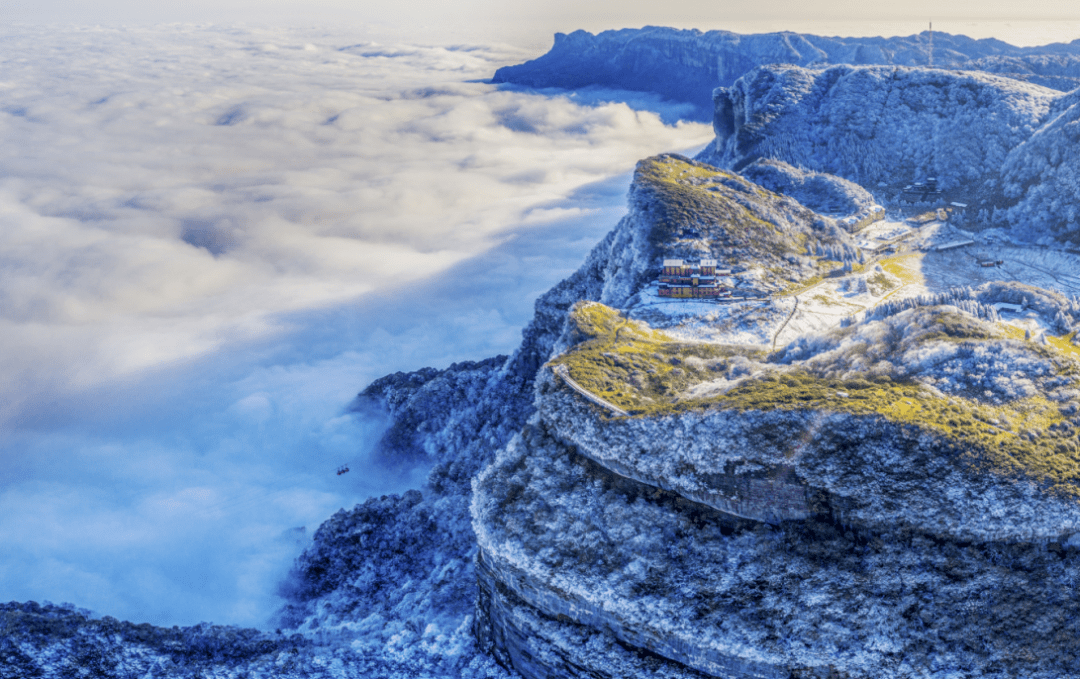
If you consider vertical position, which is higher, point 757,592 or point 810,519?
point 810,519

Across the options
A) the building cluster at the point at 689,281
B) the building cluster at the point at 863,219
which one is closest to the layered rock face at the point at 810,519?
the building cluster at the point at 689,281

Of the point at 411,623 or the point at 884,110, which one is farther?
the point at 884,110

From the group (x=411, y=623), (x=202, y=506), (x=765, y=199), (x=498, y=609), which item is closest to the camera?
(x=498, y=609)

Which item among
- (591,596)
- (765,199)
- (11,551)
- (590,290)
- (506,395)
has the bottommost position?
(11,551)

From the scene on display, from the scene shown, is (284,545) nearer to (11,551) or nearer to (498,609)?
(11,551)

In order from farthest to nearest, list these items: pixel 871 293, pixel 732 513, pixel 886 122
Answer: pixel 886 122, pixel 871 293, pixel 732 513

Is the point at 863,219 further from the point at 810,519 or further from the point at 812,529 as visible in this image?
the point at 812,529

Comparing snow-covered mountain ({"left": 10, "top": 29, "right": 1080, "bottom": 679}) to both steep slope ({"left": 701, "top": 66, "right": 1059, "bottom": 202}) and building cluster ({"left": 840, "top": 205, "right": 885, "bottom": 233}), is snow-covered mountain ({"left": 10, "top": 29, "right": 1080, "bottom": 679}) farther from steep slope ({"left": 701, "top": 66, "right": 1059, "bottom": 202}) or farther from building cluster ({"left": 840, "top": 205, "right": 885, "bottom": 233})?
steep slope ({"left": 701, "top": 66, "right": 1059, "bottom": 202})

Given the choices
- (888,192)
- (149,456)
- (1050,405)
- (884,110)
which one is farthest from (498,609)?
(884,110)

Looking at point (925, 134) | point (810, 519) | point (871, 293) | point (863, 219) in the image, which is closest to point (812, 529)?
point (810, 519)
